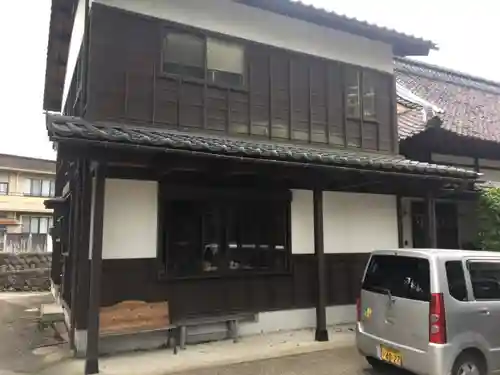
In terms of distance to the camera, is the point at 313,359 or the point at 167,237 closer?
the point at 313,359

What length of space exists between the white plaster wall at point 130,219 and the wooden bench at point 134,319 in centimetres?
82

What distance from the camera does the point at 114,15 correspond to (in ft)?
24.8

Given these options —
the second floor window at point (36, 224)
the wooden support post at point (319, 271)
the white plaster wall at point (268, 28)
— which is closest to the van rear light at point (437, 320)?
the wooden support post at point (319, 271)

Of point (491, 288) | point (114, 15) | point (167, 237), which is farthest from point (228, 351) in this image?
point (114, 15)

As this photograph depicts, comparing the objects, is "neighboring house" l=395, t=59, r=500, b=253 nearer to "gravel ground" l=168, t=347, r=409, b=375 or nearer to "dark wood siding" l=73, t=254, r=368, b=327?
"dark wood siding" l=73, t=254, r=368, b=327

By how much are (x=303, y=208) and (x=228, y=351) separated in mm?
3246

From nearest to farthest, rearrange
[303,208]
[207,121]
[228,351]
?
[228,351]
[207,121]
[303,208]

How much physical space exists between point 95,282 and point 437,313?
438cm

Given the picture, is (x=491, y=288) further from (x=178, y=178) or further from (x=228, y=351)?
(x=178, y=178)

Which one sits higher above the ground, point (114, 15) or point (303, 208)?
point (114, 15)

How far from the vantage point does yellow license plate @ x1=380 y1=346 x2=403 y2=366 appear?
5104mm

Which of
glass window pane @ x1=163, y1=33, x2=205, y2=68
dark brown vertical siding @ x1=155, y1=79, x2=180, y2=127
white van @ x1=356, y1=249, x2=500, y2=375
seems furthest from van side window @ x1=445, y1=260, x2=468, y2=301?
glass window pane @ x1=163, y1=33, x2=205, y2=68

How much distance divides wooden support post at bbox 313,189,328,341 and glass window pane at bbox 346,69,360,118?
9.54 feet

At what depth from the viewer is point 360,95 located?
10.1 meters
